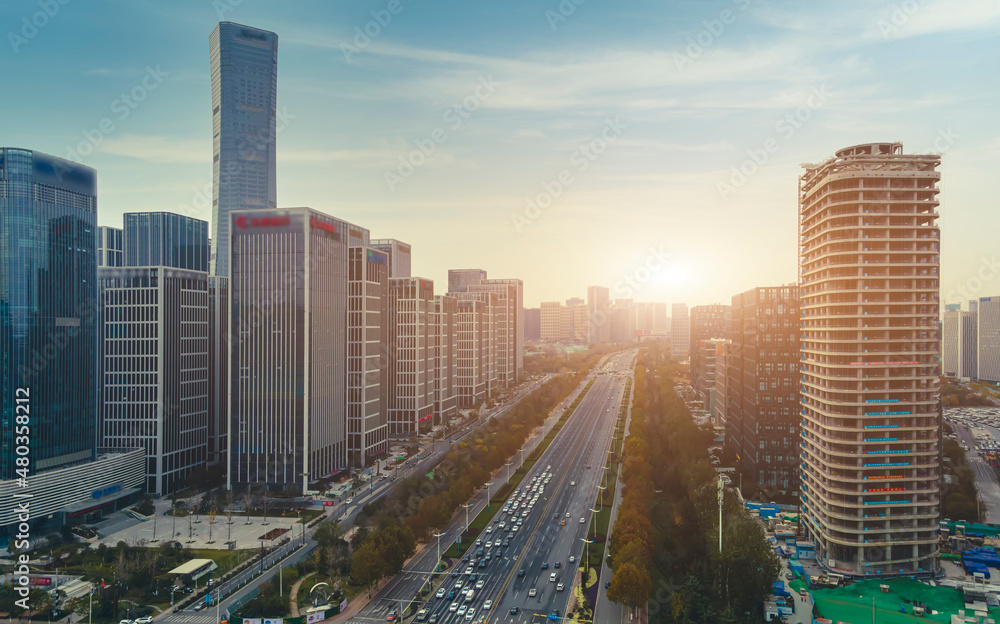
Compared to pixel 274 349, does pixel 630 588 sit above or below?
below

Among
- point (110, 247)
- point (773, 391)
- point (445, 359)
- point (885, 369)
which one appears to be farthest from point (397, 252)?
point (885, 369)

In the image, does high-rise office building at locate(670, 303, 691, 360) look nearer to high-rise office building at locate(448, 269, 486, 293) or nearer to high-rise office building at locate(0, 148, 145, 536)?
high-rise office building at locate(448, 269, 486, 293)

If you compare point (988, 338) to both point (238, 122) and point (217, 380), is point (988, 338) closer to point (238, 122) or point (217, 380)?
point (217, 380)

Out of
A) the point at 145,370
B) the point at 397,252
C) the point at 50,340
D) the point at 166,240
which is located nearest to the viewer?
the point at 50,340

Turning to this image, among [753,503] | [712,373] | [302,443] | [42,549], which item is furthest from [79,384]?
[712,373]

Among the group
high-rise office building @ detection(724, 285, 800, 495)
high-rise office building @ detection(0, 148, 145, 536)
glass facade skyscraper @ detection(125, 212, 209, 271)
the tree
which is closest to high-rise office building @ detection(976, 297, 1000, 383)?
high-rise office building @ detection(724, 285, 800, 495)

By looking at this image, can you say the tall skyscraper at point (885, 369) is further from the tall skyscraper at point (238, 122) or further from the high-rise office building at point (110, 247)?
the tall skyscraper at point (238, 122)

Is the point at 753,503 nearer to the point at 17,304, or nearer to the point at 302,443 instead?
the point at 302,443
